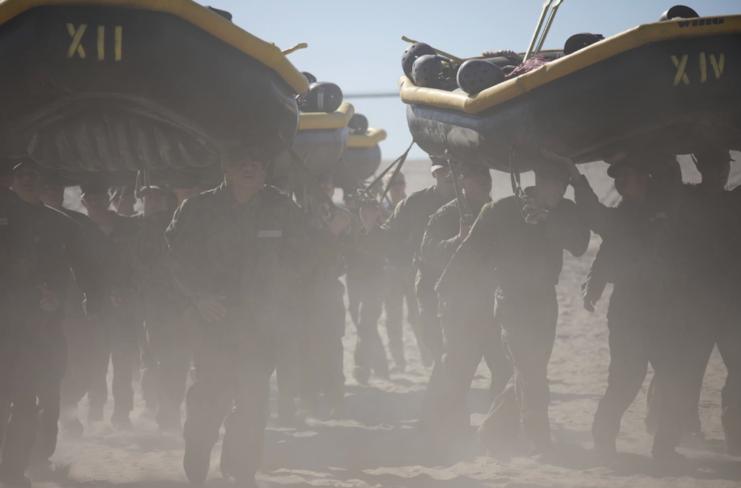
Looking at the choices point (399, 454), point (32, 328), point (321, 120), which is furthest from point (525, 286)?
point (32, 328)

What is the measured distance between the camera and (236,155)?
465 cm

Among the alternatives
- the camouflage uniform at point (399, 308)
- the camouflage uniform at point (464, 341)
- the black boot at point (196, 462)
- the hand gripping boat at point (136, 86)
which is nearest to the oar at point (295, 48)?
the hand gripping boat at point (136, 86)

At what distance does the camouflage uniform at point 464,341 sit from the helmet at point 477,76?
3.52 feet

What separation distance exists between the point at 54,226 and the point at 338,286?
2.87m

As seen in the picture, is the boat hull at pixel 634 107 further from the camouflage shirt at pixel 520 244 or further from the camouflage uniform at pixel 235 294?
the camouflage uniform at pixel 235 294

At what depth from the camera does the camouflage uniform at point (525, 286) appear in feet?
15.7

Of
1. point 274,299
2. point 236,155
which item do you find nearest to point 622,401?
point 274,299

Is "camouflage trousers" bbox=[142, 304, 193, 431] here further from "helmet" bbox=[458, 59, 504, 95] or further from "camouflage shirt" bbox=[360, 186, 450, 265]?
"helmet" bbox=[458, 59, 504, 95]

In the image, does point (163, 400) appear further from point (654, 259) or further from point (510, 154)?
point (654, 259)

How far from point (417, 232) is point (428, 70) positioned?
4.87ft

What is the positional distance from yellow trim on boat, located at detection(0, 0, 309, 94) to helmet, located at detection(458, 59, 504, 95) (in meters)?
1.07

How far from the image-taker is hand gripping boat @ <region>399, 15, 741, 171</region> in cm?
395

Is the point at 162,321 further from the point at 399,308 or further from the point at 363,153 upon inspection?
the point at 363,153

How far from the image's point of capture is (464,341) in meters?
5.30
